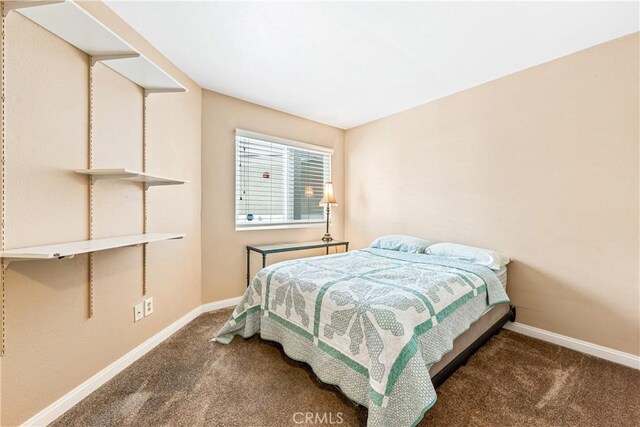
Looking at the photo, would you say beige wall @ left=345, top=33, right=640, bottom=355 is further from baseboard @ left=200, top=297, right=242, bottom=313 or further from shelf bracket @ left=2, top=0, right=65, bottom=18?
shelf bracket @ left=2, top=0, right=65, bottom=18

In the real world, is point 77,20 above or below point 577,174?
above

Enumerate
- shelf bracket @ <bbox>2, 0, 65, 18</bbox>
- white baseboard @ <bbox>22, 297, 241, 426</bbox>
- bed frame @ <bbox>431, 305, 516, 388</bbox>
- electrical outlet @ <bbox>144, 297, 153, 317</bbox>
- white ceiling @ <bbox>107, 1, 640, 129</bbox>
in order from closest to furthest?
shelf bracket @ <bbox>2, 0, 65, 18</bbox>, white baseboard @ <bbox>22, 297, 241, 426</bbox>, bed frame @ <bbox>431, 305, 516, 388</bbox>, white ceiling @ <bbox>107, 1, 640, 129</bbox>, electrical outlet @ <bbox>144, 297, 153, 317</bbox>

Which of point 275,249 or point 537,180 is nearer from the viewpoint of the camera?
point 537,180

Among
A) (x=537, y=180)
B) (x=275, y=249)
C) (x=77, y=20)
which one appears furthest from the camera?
(x=275, y=249)

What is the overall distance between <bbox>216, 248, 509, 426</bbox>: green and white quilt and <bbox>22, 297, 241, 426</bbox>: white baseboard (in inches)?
19.9

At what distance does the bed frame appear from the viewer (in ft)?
4.90

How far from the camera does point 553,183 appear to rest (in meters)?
2.14

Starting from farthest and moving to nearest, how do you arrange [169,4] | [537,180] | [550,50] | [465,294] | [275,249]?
[275,249] < [537,180] < [550,50] < [465,294] < [169,4]

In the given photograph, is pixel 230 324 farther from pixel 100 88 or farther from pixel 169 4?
pixel 169 4

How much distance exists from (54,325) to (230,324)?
1.04 metres

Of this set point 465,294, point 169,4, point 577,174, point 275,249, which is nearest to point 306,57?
point 169,4

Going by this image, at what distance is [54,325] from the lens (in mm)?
1366

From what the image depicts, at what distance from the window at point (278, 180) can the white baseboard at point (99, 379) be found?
3.86 ft

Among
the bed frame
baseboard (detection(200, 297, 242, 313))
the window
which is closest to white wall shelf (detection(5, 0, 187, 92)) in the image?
the window
